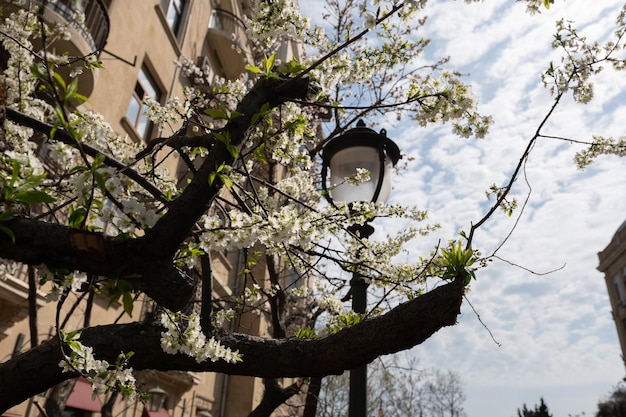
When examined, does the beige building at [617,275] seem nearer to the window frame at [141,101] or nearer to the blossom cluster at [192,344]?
the window frame at [141,101]

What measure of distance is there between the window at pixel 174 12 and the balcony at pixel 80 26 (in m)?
4.48

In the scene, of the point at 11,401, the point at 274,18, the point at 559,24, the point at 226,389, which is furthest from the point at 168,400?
the point at 559,24

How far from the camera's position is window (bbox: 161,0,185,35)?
516 inches

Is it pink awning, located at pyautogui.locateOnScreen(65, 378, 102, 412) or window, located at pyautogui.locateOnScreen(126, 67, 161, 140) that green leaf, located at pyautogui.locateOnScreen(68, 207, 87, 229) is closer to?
pink awning, located at pyautogui.locateOnScreen(65, 378, 102, 412)

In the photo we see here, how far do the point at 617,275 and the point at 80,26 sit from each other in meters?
45.0

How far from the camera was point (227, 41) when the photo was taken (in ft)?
52.3

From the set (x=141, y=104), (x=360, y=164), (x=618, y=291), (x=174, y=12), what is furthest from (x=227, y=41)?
(x=618, y=291)

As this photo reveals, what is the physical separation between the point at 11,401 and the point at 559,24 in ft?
16.3

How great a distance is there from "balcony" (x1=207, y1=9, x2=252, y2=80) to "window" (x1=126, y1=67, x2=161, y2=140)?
14.2ft

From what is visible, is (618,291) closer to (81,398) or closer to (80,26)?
(81,398)

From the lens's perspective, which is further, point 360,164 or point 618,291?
point 618,291

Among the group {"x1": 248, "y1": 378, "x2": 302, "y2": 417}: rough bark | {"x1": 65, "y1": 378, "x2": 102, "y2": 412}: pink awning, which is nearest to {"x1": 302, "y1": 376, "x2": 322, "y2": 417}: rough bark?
{"x1": 248, "y1": 378, "x2": 302, "y2": 417}: rough bark

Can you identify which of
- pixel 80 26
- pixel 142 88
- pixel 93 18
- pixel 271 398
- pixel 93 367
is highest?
pixel 142 88

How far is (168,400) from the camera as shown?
1234cm
